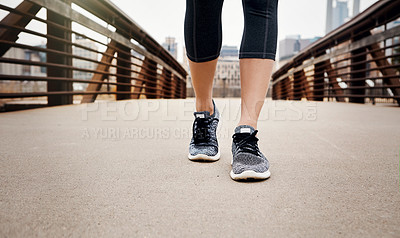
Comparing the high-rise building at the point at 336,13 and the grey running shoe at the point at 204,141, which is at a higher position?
the high-rise building at the point at 336,13

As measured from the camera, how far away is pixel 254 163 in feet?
2.68

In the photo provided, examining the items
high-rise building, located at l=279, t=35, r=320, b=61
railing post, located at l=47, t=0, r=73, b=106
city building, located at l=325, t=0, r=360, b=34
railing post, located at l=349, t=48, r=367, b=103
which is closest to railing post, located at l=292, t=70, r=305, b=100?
railing post, located at l=349, t=48, r=367, b=103

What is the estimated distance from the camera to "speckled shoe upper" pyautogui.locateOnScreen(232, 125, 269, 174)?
2.62 feet

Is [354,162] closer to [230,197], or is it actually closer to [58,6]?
[230,197]

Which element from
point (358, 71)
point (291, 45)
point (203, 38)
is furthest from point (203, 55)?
point (291, 45)

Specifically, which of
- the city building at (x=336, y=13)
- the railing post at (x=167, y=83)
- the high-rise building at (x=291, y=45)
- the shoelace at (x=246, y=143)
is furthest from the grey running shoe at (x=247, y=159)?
the city building at (x=336, y=13)

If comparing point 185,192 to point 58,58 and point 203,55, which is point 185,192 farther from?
point 58,58

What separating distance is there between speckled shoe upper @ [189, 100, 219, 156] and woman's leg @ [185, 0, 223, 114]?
4.7 inches

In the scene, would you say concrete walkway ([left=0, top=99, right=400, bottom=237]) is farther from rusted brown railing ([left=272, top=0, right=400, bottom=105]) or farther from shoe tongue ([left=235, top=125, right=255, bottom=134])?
rusted brown railing ([left=272, top=0, right=400, bottom=105])

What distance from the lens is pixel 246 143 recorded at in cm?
89

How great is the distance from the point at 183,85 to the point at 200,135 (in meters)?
11.6

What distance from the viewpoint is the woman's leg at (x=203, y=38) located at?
38.8 inches

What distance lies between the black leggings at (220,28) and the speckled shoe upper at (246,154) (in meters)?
0.29

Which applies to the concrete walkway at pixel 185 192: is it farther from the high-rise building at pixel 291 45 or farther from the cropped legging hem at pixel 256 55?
the high-rise building at pixel 291 45
